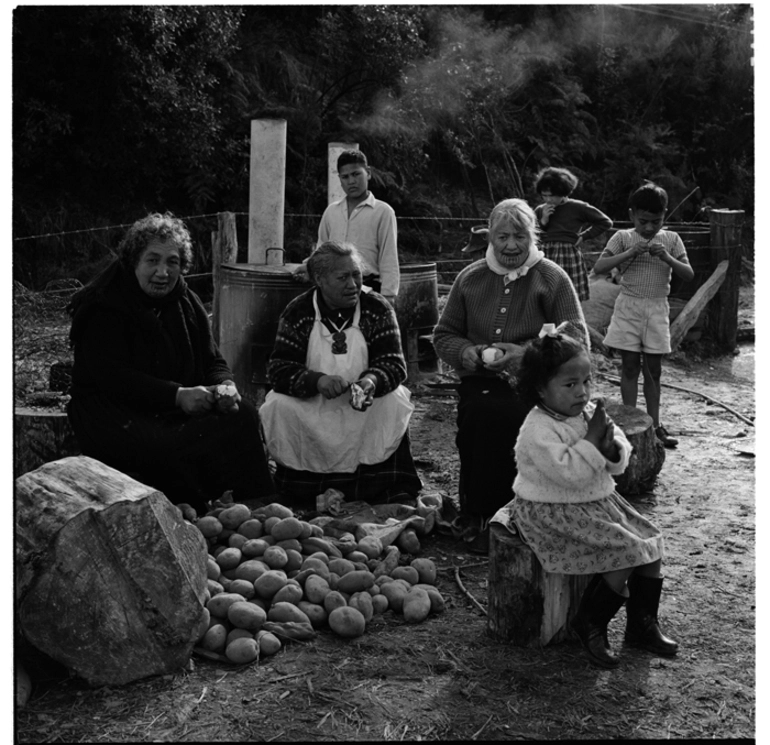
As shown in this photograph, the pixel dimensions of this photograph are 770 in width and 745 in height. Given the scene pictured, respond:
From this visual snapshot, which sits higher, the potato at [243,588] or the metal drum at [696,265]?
the metal drum at [696,265]

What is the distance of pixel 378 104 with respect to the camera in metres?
13.7

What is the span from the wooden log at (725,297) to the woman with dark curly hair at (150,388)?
6539mm

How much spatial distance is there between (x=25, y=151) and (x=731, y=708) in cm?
1019

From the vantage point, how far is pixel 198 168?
39.6 ft

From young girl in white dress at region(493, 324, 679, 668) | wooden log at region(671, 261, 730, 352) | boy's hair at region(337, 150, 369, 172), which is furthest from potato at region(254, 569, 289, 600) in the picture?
wooden log at region(671, 261, 730, 352)

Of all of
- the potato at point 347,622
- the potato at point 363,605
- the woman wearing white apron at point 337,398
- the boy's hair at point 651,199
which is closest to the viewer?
the potato at point 347,622

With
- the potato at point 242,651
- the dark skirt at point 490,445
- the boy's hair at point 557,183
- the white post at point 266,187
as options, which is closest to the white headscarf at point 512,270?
the dark skirt at point 490,445

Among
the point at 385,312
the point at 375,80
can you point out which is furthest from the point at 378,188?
the point at 385,312

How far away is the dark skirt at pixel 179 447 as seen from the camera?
169 inches

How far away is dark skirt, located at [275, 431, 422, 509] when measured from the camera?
4809 millimetres

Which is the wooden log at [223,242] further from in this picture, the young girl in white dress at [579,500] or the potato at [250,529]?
the young girl in white dress at [579,500]

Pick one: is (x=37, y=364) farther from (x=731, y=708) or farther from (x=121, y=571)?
(x=731, y=708)

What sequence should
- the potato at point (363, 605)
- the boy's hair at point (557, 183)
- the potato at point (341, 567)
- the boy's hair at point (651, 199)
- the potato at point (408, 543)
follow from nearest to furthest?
the potato at point (363, 605) < the potato at point (341, 567) < the potato at point (408, 543) < the boy's hair at point (651, 199) < the boy's hair at point (557, 183)

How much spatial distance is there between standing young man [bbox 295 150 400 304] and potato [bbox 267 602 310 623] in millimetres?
3128
